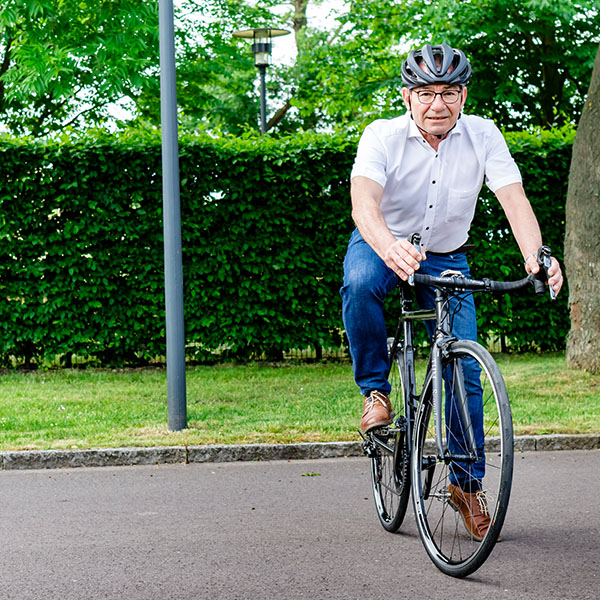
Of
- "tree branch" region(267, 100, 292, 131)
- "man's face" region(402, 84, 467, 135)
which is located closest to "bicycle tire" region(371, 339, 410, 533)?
"man's face" region(402, 84, 467, 135)

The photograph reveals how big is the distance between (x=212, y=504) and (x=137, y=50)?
489 inches

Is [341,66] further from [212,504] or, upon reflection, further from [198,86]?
[212,504]

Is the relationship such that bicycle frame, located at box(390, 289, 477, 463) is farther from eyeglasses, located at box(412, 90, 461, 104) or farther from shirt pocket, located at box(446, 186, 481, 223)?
eyeglasses, located at box(412, 90, 461, 104)

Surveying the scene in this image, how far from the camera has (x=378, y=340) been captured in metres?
4.41

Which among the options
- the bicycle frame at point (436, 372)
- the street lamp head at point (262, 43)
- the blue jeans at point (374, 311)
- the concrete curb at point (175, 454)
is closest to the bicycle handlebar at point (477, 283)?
the bicycle frame at point (436, 372)

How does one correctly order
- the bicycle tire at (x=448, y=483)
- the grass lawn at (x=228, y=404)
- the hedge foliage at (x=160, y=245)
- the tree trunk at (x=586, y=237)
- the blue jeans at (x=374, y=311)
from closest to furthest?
the bicycle tire at (x=448, y=483) → the blue jeans at (x=374, y=311) → the grass lawn at (x=228, y=404) → the tree trunk at (x=586, y=237) → the hedge foliage at (x=160, y=245)

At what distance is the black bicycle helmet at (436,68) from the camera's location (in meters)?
4.10

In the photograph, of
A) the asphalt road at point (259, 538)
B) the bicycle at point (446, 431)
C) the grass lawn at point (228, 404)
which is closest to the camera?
the bicycle at point (446, 431)

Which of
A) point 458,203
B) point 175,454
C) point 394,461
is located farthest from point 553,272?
point 175,454

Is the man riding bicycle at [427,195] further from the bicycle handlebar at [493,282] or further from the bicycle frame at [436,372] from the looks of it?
the bicycle handlebar at [493,282]

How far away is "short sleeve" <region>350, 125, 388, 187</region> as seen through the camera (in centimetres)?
418

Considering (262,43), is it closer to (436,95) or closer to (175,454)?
(175,454)

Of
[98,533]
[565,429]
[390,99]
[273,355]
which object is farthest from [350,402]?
[390,99]

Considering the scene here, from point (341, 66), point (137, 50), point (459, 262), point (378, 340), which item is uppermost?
point (341, 66)
